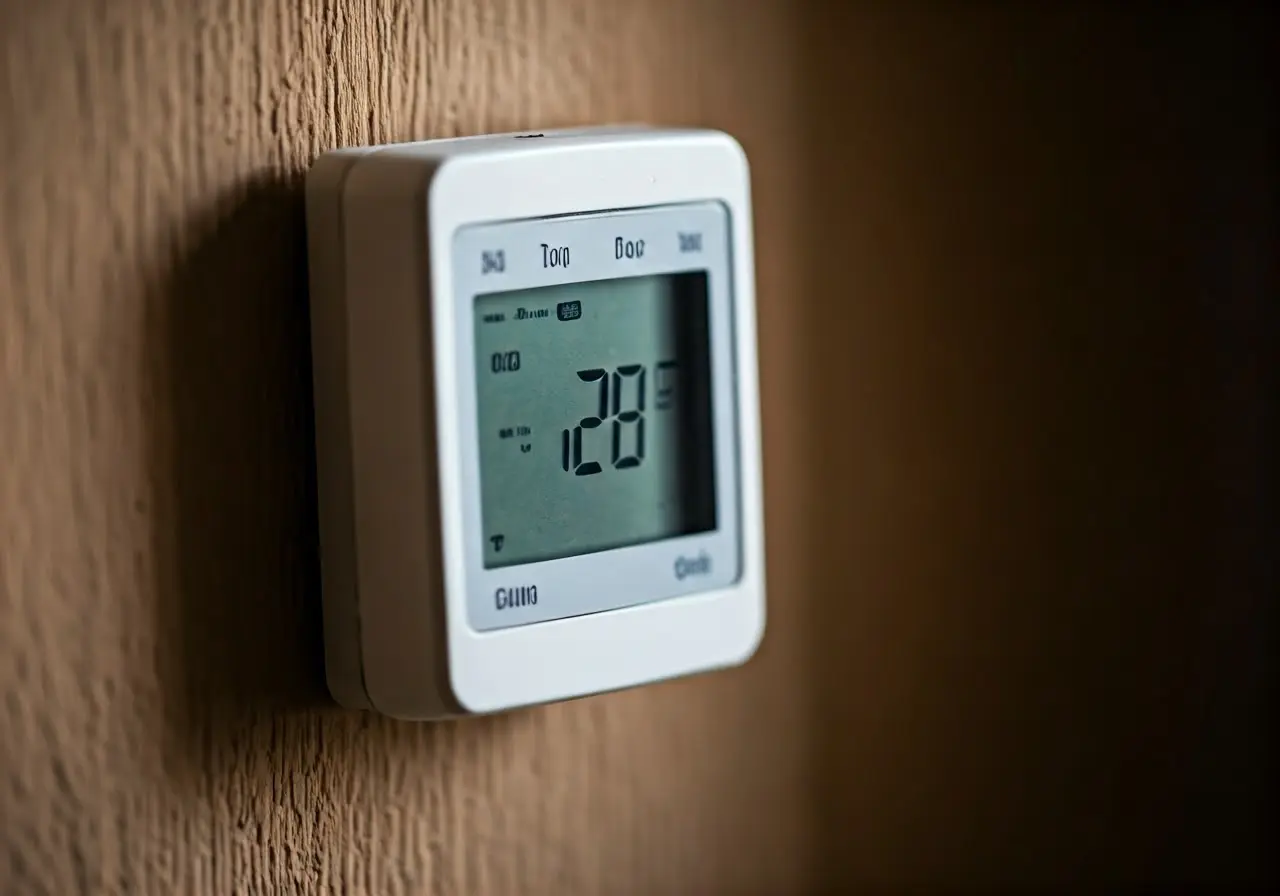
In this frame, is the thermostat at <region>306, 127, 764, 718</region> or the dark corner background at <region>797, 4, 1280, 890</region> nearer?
the thermostat at <region>306, 127, 764, 718</region>

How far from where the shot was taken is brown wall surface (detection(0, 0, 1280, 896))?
0.39 m

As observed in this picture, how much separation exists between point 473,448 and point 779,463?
0.57 feet

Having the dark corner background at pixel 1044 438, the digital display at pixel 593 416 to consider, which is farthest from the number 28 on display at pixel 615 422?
the dark corner background at pixel 1044 438

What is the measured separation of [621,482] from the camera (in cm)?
44

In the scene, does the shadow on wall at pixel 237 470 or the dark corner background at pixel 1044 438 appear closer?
the shadow on wall at pixel 237 470

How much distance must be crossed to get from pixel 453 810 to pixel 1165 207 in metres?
0.37

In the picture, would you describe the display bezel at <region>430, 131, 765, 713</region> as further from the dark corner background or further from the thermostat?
the dark corner background

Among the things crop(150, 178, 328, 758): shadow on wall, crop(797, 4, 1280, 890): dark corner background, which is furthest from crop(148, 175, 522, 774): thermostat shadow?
crop(797, 4, 1280, 890): dark corner background

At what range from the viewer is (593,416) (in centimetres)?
43

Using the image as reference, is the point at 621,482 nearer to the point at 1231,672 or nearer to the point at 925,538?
the point at 925,538

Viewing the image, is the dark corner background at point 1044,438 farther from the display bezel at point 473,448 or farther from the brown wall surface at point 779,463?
the display bezel at point 473,448

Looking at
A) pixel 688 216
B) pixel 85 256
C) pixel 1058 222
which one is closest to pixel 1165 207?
pixel 1058 222

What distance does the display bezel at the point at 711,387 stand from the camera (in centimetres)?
40

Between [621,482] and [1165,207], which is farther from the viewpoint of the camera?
[1165,207]
